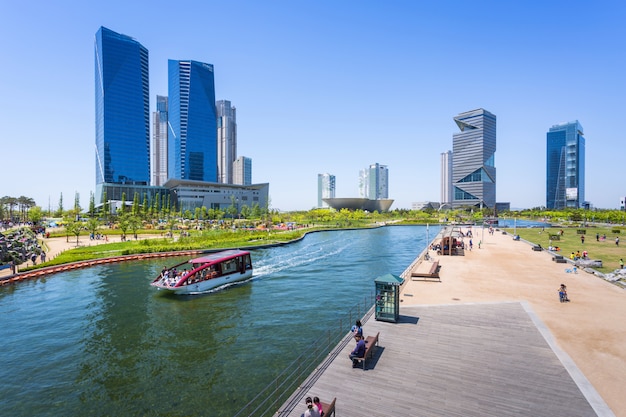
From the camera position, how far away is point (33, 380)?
46.5ft

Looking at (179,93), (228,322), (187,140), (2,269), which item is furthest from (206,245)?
(179,93)

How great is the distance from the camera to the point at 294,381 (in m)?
13.2

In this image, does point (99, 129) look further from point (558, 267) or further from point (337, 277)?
point (558, 267)

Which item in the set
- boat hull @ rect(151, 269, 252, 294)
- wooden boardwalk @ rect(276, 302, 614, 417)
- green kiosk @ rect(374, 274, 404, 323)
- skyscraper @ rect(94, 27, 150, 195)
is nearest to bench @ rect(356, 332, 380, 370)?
wooden boardwalk @ rect(276, 302, 614, 417)

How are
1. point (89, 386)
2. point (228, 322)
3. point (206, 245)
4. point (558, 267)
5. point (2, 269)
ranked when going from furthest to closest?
1. point (206, 245)
2. point (2, 269)
3. point (558, 267)
4. point (228, 322)
5. point (89, 386)

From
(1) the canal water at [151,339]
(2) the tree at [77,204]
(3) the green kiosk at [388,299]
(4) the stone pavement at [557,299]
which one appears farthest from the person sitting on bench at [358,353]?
(2) the tree at [77,204]

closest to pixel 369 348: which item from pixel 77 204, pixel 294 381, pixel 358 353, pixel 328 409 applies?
pixel 358 353

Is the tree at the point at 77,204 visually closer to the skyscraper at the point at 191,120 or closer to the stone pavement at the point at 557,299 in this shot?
the skyscraper at the point at 191,120

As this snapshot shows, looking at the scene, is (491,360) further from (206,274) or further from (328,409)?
(206,274)

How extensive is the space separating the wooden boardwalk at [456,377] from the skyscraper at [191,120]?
193 meters

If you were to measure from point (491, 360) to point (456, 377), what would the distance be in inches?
91.3

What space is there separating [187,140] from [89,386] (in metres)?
191

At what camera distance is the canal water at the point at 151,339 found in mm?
12602

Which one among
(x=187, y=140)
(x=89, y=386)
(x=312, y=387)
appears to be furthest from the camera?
(x=187, y=140)
